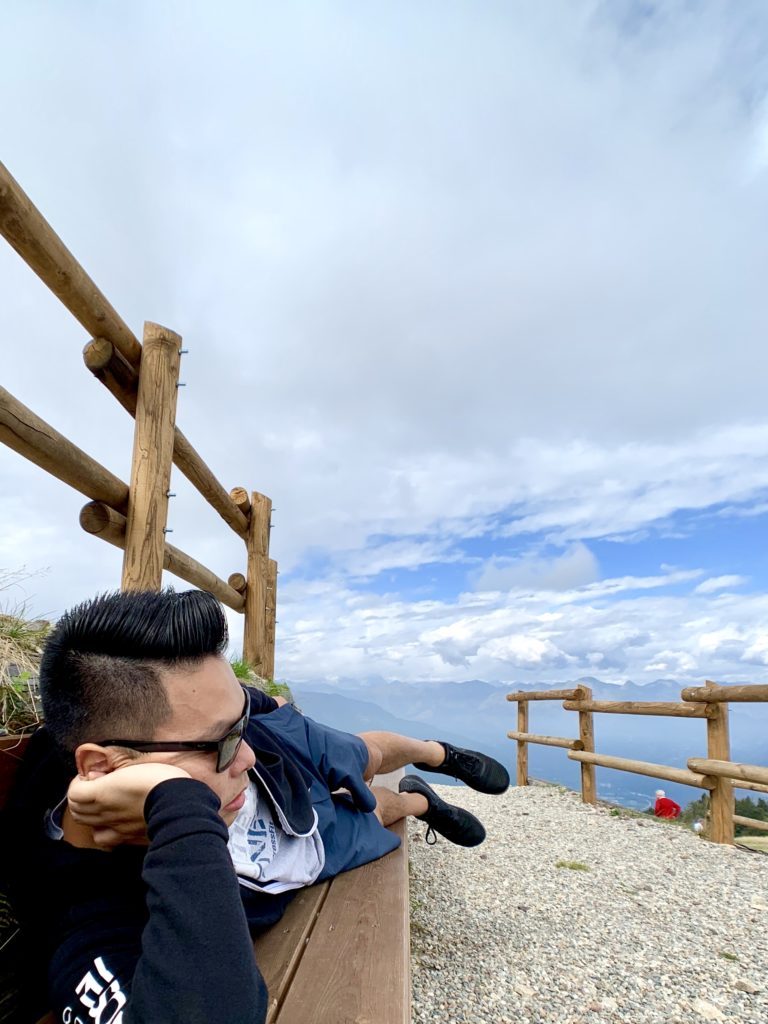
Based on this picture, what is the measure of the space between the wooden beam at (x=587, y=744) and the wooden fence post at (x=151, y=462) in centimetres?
580

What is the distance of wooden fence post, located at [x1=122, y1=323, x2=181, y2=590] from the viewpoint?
3135 mm

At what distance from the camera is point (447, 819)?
2.75 metres

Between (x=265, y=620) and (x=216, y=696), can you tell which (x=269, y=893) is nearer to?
(x=216, y=696)

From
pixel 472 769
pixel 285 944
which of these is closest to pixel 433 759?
pixel 472 769

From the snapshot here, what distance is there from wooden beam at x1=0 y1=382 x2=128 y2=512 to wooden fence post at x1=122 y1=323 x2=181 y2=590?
0.16m

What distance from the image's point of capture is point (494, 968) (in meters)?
2.51

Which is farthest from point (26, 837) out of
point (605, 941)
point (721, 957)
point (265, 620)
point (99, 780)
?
point (265, 620)

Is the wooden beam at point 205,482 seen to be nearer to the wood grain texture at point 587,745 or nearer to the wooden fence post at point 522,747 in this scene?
the wood grain texture at point 587,745

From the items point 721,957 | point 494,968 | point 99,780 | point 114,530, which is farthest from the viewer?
point 114,530

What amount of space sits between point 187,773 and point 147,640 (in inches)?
10.6

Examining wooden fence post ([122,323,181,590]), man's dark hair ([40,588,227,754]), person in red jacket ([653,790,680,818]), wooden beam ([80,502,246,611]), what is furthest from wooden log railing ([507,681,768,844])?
man's dark hair ([40,588,227,754])

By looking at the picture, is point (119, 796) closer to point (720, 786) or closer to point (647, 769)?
point (720, 786)

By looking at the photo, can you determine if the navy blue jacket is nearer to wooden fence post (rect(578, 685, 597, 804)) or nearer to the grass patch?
the grass patch

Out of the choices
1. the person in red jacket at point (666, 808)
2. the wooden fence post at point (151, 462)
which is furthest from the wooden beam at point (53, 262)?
the person in red jacket at point (666, 808)
